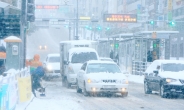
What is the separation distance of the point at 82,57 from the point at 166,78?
8.00m

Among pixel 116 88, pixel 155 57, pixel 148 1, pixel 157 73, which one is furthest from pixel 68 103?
pixel 148 1

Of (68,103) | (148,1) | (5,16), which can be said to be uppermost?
(148,1)

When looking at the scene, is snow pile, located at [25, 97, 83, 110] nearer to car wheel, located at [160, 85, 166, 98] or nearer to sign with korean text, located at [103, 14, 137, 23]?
car wheel, located at [160, 85, 166, 98]

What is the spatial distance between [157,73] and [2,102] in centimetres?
1163

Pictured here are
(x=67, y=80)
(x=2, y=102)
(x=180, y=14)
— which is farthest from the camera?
(x=180, y=14)

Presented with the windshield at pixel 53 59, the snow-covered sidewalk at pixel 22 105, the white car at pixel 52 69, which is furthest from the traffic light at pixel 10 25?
the snow-covered sidewalk at pixel 22 105

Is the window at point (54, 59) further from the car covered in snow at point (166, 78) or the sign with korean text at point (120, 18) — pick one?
the sign with korean text at point (120, 18)

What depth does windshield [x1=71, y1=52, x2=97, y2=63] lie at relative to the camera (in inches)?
1091

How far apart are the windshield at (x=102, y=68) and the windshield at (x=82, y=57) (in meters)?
5.16

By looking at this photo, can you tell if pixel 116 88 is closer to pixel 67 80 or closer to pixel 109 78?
pixel 109 78

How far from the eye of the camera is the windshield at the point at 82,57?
90.9 feet

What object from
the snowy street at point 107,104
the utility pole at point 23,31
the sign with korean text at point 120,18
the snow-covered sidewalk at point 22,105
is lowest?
the snowy street at point 107,104

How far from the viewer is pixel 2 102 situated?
11.1 metres

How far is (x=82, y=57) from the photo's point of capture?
27.8 metres
